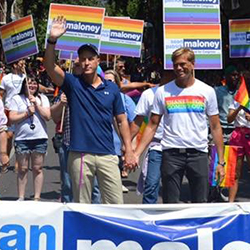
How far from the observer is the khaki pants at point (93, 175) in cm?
635

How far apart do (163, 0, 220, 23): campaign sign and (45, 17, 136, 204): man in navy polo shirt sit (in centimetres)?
303

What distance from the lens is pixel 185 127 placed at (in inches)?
253

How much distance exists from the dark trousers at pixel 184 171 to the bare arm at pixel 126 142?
0.30m

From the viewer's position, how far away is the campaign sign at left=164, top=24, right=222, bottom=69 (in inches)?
350

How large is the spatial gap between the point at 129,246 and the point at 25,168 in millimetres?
4195

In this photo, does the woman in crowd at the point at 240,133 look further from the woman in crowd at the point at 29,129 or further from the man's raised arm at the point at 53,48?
the man's raised arm at the point at 53,48

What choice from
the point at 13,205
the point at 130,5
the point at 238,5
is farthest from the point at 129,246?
the point at 130,5

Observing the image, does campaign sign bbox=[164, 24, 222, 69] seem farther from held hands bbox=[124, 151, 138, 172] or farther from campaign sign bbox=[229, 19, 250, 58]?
held hands bbox=[124, 151, 138, 172]

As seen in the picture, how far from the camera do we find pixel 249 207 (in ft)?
17.2

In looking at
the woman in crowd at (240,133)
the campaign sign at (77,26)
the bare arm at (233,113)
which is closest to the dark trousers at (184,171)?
the bare arm at (233,113)

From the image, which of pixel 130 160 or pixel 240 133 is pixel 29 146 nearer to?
pixel 240 133

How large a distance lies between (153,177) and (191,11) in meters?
2.57

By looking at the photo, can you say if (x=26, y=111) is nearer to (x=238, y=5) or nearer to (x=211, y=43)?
(x=211, y=43)

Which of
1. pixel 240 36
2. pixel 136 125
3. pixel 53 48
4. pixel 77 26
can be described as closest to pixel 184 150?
pixel 136 125
